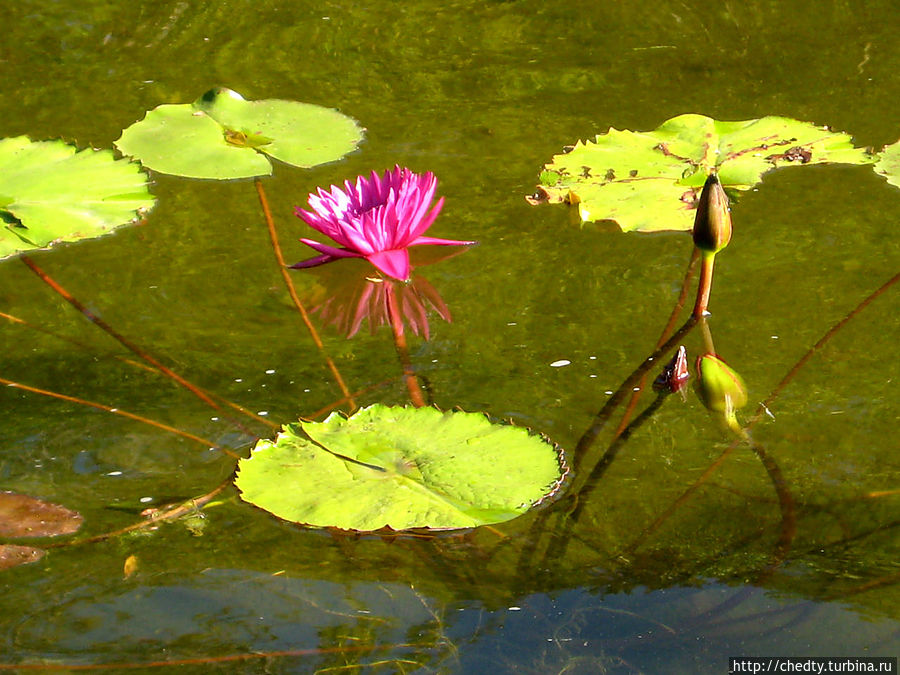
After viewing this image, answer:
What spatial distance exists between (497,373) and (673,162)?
0.74m

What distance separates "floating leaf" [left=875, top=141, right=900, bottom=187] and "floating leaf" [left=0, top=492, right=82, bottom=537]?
1.76 metres

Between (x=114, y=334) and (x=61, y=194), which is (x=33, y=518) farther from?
(x=61, y=194)

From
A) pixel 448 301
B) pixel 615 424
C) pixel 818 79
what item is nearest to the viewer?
pixel 615 424

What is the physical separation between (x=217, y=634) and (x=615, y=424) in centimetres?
73

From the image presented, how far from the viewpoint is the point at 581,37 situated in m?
3.33

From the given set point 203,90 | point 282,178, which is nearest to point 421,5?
point 203,90

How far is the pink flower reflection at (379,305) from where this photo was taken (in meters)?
2.05

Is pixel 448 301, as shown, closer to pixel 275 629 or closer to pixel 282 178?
pixel 282 178

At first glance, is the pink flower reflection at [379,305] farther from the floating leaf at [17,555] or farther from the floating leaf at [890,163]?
the floating leaf at [890,163]

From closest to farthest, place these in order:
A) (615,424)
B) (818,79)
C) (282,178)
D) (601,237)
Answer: (615,424)
(601,237)
(282,178)
(818,79)

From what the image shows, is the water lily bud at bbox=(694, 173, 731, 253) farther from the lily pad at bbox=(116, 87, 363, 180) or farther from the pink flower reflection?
the lily pad at bbox=(116, 87, 363, 180)

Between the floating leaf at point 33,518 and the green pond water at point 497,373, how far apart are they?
4 centimetres

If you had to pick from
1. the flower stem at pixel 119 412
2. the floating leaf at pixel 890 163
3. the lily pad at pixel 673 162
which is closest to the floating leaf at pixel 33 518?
the flower stem at pixel 119 412

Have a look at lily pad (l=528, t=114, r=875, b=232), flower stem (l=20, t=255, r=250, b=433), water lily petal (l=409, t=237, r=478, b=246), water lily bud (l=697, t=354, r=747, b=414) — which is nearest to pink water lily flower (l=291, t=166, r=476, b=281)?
water lily petal (l=409, t=237, r=478, b=246)
